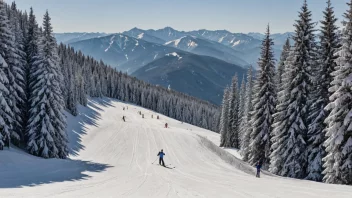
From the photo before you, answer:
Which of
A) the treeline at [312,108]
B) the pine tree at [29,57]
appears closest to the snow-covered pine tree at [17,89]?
the pine tree at [29,57]

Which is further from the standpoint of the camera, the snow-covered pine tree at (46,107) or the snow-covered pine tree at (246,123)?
the snow-covered pine tree at (246,123)

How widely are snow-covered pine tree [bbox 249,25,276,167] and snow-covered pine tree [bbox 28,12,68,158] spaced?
21507 millimetres

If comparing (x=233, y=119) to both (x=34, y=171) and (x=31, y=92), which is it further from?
(x=34, y=171)

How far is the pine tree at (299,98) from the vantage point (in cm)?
2894

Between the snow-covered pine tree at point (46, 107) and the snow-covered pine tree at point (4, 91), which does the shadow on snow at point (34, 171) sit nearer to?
the snow-covered pine tree at point (4, 91)

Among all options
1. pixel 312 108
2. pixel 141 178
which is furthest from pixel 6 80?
pixel 312 108

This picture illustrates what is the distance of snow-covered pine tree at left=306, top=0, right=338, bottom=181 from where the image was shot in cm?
2728

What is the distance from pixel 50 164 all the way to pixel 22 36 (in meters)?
19.2

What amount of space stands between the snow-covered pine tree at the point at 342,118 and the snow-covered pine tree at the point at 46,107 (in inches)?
1004

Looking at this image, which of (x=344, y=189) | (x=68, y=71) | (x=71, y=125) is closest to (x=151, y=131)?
(x=71, y=125)

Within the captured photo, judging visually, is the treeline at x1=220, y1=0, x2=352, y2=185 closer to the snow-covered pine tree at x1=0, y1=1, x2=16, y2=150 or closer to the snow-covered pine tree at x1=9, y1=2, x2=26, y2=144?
the snow-covered pine tree at x1=0, y1=1, x2=16, y2=150

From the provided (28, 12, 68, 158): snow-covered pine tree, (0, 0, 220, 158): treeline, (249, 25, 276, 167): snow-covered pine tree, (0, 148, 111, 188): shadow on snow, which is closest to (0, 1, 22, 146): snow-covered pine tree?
(0, 0, 220, 158): treeline

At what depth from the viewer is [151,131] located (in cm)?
5488

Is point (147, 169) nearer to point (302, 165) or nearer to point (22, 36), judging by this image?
point (302, 165)
